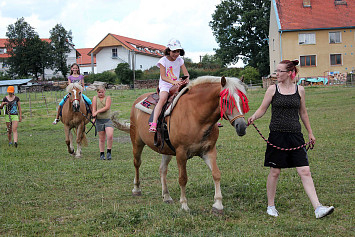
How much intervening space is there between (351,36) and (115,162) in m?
43.3

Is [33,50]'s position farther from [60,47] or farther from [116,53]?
[116,53]

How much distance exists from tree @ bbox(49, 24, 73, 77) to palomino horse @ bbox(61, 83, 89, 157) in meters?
66.7

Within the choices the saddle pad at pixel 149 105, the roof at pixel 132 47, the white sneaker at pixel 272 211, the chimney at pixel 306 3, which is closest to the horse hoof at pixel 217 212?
the white sneaker at pixel 272 211

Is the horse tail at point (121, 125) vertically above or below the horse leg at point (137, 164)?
above

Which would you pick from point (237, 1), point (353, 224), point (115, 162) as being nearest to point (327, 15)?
point (237, 1)

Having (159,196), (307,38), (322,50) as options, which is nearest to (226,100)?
(159,196)

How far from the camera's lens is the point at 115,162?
10.0 metres

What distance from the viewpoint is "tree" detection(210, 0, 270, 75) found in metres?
55.2

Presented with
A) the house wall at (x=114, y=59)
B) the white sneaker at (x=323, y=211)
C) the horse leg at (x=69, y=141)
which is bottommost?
the white sneaker at (x=323, y=211)

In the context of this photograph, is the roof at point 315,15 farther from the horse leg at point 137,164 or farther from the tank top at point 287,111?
the tank top at point 287,111

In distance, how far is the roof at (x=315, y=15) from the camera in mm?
45500

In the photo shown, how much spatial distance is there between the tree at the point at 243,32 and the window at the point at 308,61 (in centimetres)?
933

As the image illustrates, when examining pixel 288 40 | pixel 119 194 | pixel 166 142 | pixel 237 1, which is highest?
pixel 237 1

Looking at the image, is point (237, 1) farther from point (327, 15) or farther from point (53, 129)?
point (53, 129)
